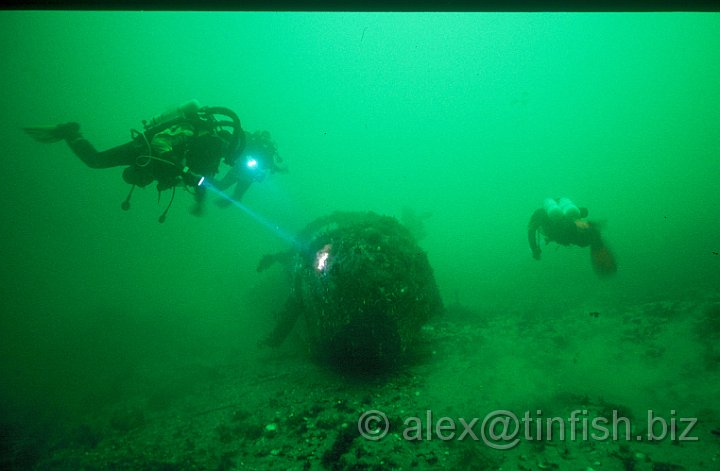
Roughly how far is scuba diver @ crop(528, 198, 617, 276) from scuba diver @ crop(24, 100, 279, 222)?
7.70 metres

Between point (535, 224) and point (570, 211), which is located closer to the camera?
point (570, 211)

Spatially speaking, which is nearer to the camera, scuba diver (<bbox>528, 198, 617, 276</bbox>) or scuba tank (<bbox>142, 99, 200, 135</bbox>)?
scuba tank (<bbox>142, 99, 200, 135</bbox>)

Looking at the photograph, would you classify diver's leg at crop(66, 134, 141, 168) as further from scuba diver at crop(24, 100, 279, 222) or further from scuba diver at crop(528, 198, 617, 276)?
scuba diver at crop(528, 198, 617, 276)

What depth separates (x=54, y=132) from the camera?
21.9ft

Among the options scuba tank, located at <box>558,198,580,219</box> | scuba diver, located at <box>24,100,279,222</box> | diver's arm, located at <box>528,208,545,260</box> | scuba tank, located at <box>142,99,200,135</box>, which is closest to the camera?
scuba diver, located at <box>24,100,279,222</box>

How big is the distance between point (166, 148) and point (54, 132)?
2.39 m

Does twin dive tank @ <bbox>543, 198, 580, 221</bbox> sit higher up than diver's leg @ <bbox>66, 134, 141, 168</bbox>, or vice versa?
twin dive tank @ <bbox>543, 198, 580, 221</bbox>

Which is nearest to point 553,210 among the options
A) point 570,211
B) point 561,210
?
point 561,210

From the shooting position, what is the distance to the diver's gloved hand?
6660 mm

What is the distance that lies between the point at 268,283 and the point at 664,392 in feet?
43.6

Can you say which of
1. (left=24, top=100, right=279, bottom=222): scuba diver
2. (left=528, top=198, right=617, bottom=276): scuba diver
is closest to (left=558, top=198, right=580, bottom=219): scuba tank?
(left=528, top=198, right=617, bottom=276): scuba diver

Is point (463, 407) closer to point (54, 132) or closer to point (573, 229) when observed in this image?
point (573, 229)

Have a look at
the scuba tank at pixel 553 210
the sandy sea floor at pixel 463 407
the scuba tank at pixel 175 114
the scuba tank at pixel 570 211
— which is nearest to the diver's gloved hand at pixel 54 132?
the scuba tank at pixel 175 114

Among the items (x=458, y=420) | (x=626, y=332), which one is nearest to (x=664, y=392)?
(x=626, y=332)
